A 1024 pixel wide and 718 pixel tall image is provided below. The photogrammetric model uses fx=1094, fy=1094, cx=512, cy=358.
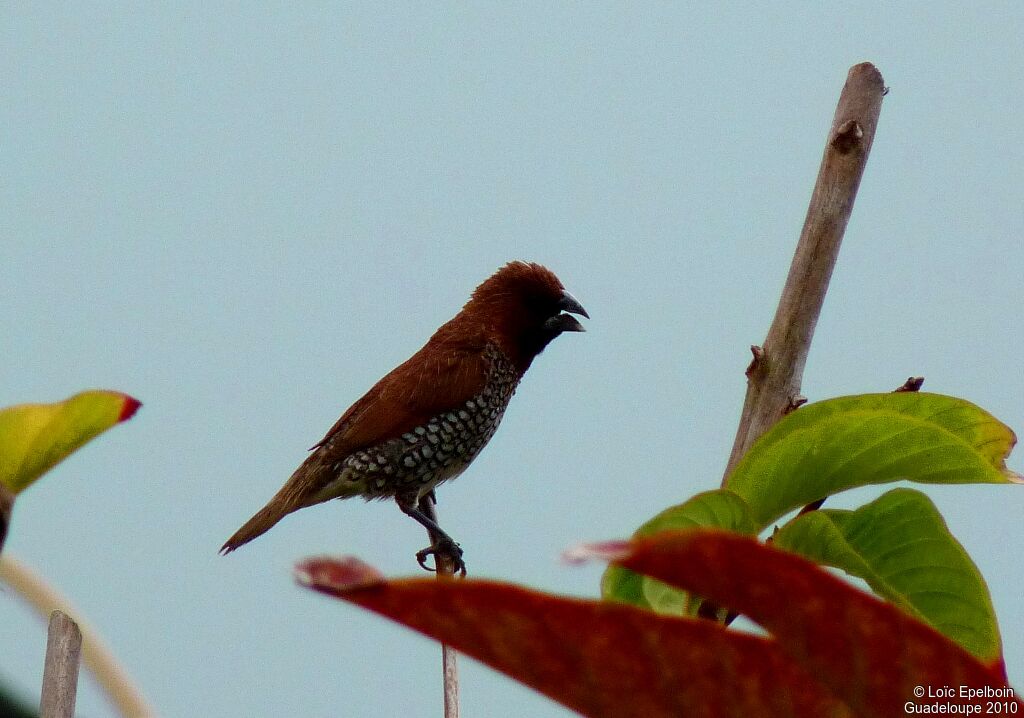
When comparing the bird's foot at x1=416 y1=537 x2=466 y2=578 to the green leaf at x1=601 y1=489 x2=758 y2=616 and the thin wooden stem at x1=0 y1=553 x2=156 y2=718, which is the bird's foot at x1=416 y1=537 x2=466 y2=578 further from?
the green leaf at x1=601 y1=489 x2=758 y2=616

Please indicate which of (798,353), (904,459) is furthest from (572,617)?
(798,353)

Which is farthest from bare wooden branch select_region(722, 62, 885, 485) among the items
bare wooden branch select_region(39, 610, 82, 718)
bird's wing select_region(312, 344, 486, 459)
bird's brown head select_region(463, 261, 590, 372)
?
bird's brown head select_region(463, 261, 590, 372)

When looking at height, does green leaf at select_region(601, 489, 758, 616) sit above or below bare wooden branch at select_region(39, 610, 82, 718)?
above

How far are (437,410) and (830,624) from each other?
9.37 ft

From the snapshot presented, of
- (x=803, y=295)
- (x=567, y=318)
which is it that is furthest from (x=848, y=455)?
(x=567, y=318)

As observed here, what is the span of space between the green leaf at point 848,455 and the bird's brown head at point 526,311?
2520 mm

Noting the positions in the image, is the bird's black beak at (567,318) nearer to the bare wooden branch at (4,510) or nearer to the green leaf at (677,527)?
the green leaf at (677,527)

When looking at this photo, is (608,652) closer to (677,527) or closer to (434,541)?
(677,527)

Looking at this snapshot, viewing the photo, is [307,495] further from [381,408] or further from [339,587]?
[339,587]

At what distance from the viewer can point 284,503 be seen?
10.8 feet

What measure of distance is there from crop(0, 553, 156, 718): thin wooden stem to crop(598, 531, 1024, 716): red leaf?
146cm

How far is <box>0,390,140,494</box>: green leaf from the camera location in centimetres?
86

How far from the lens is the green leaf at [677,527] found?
0.93 meters

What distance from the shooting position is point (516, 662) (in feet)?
1.92
